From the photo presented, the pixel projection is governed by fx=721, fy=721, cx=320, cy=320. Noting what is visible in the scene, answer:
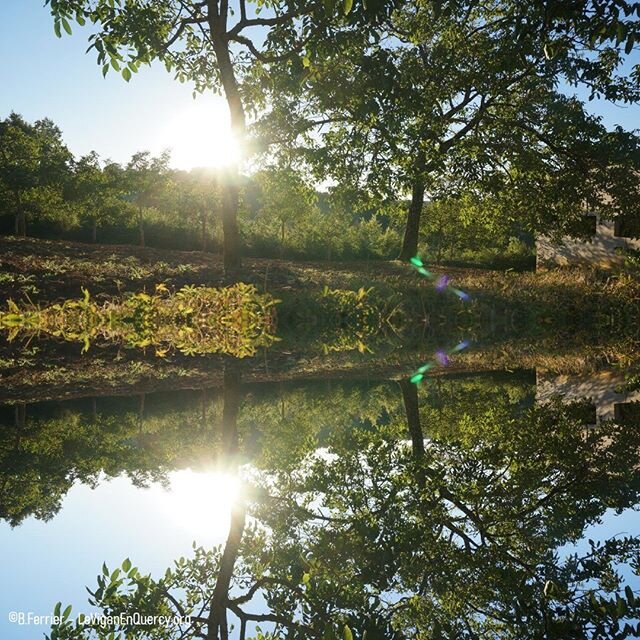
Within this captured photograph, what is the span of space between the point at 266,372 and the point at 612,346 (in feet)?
18.0

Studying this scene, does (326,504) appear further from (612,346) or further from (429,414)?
(612,346)

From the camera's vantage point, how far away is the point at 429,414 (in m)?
4.67

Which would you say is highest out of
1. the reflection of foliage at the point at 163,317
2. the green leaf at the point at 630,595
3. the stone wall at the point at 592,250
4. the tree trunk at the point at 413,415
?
the stone wall at the point at 592,250

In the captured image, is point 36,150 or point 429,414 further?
point 36,150

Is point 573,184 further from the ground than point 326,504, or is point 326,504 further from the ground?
point 573,184

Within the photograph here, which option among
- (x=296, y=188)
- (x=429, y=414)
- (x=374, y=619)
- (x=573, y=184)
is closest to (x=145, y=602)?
(x=374, y=619)

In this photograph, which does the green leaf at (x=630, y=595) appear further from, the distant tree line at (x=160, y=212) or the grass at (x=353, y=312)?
the distant tree line at (x=160, y=212)

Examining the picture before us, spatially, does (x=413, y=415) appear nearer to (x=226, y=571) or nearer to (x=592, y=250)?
(x=226, y=571)

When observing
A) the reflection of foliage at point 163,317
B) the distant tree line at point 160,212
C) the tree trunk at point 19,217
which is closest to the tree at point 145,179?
the distant tree line at point 160,212

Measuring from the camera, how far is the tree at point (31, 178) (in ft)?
77.7

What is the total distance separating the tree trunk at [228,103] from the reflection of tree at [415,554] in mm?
10460

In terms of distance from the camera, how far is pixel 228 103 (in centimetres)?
1405

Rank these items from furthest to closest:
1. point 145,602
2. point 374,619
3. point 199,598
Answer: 1. point 199,598
2. point 145,602
3. point 374,619

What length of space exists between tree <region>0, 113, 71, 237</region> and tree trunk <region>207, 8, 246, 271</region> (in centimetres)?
1195
